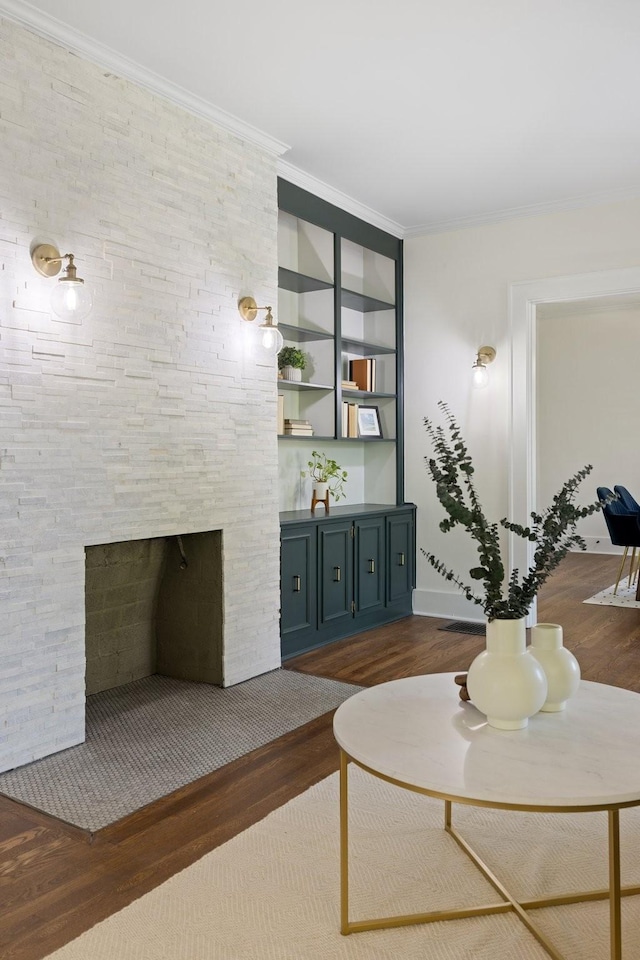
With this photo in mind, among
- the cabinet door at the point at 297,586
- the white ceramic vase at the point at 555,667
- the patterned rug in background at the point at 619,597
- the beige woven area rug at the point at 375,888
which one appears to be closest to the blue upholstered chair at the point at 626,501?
the patterned rug in background at the point at 619,597

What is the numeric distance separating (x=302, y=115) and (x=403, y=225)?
1.89 meters

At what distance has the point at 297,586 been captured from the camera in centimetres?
442

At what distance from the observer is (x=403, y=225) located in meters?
5.53

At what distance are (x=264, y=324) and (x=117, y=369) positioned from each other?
40.1 inches

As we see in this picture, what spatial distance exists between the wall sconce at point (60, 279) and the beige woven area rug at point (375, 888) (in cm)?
201

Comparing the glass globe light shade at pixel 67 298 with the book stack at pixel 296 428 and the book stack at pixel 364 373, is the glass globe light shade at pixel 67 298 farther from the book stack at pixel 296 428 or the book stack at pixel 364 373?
the book stack at pixel 364 373

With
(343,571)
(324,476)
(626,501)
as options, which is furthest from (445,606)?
(626,501)

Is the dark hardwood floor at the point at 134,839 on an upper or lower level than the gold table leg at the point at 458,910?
lower

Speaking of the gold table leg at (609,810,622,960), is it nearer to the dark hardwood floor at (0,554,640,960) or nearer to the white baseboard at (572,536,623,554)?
the dark hardwood floor at (0,554,640,960)

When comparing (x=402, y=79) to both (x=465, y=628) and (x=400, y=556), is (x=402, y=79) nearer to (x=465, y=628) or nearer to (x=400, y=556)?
(x=400, y=556)

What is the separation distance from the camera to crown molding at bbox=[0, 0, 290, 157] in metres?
2.85

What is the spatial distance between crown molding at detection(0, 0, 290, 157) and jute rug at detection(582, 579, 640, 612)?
4.25 m

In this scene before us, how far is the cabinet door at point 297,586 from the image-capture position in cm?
432

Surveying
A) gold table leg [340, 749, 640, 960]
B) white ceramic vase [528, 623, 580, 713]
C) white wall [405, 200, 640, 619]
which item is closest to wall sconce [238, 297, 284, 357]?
white wall [405, 200, 640, 619]
